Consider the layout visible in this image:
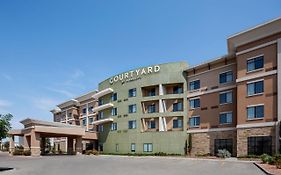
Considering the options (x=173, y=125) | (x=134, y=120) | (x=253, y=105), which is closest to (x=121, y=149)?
(x=134, y=120)

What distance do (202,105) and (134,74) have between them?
1585cm

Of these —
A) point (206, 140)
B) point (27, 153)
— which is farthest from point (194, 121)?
point (27, 153)

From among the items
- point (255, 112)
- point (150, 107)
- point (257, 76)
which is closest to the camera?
point (255, 112)

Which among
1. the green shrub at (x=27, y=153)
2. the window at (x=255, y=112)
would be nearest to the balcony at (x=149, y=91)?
the window at (x=255, y=112)

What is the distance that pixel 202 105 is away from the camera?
49.8m

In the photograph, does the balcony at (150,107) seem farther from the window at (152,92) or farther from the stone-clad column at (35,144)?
the stone-clad column at (35,144)

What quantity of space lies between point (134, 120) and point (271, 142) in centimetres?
2730

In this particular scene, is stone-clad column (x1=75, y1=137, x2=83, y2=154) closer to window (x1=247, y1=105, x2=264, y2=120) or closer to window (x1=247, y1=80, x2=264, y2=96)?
window (x1=247, y1=105, x2=264, y2=120)

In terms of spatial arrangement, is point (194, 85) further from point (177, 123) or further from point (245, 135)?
point (245, 135)

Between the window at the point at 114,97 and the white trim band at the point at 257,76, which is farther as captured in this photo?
the window at the point at 114,97

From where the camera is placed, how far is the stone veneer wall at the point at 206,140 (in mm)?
45344

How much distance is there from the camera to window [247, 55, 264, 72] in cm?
3947

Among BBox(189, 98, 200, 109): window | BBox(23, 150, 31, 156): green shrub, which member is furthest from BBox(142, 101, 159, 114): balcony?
BBox(23, 150, 31, 156): green shrub

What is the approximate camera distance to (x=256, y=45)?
39875 millimetres
